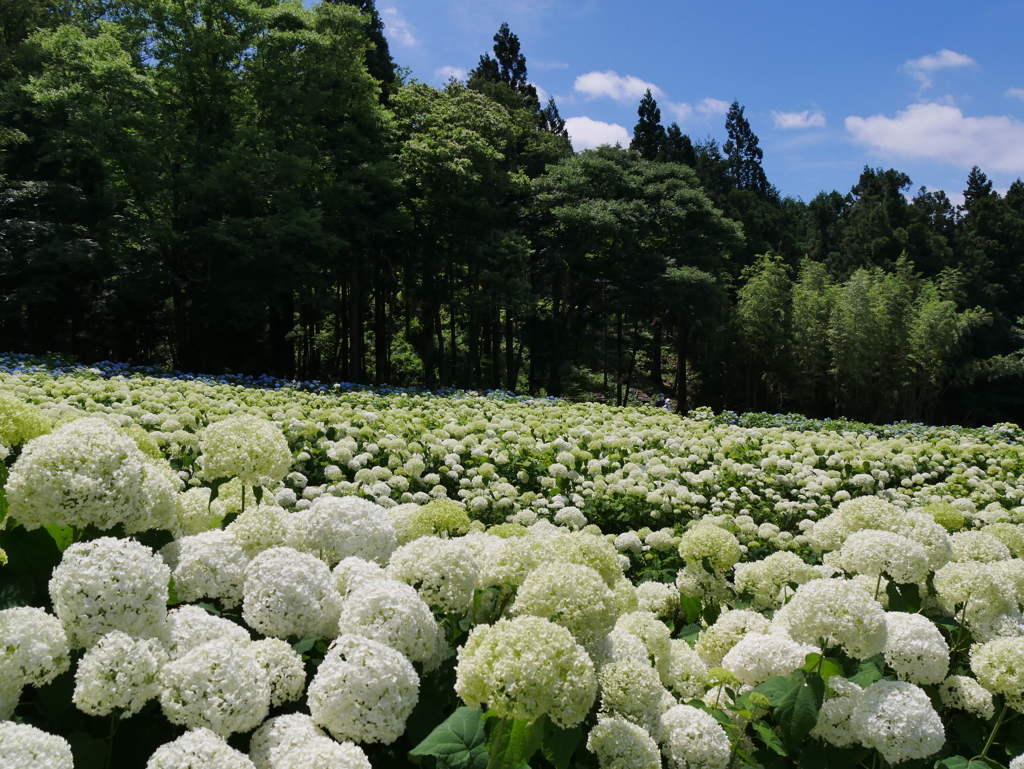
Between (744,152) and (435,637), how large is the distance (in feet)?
216

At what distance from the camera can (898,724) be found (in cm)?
172

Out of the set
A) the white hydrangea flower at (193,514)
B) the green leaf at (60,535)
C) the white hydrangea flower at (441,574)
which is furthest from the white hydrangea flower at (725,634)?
the green leaf at (60,535)

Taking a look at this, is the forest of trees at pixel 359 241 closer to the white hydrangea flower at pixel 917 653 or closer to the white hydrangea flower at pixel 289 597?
the white hydrangea flower at pixel 289 597

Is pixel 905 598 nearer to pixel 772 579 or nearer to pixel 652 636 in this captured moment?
pixel 772 579

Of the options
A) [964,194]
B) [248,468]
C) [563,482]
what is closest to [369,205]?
[563,482]

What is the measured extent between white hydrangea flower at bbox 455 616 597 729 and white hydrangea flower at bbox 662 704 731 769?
44cm

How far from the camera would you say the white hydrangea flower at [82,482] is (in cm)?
166

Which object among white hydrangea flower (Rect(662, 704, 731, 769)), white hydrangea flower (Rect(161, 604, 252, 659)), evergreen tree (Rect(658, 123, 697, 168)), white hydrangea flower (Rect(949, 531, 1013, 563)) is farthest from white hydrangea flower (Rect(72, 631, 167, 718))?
evergreen tree (Rect(658, 123, 697, 168))

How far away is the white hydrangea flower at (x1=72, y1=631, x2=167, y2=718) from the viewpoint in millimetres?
1323

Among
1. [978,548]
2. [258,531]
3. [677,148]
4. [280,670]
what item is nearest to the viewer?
[280,670]

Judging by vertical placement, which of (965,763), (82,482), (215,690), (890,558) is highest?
(82,482)

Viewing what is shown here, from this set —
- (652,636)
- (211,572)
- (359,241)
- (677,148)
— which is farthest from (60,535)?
(677,148)

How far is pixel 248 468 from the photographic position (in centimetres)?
228

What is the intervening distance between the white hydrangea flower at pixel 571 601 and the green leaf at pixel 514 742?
271 millimetres
